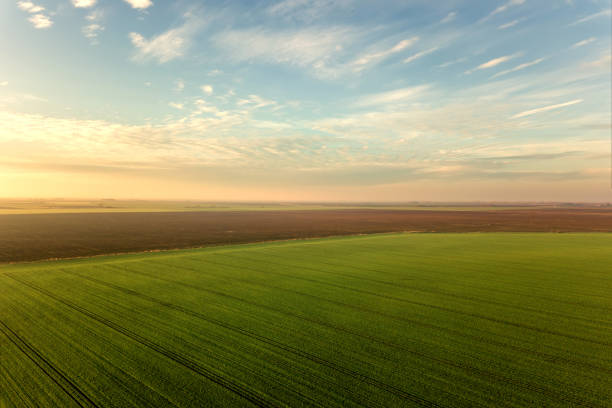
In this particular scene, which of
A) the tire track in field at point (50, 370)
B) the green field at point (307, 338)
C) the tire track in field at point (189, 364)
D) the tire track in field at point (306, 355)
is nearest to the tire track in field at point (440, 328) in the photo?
the green field at point (307, 338)

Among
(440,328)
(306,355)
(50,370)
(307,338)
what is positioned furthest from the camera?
(440,328)

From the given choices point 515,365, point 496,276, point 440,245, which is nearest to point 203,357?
point 515,365

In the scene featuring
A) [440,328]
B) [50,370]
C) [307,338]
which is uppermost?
[50,370]

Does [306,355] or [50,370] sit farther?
[306,355]

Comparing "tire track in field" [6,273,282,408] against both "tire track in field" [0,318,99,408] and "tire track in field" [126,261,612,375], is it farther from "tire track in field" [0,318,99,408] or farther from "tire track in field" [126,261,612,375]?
"tire track in field" [126,261,612,375]

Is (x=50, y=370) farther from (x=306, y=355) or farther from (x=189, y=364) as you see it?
(x=306, y=355)

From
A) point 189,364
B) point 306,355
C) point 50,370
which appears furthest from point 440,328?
point 50,370

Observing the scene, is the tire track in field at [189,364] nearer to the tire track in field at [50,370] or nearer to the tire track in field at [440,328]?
the tire track in field at [50,370]
